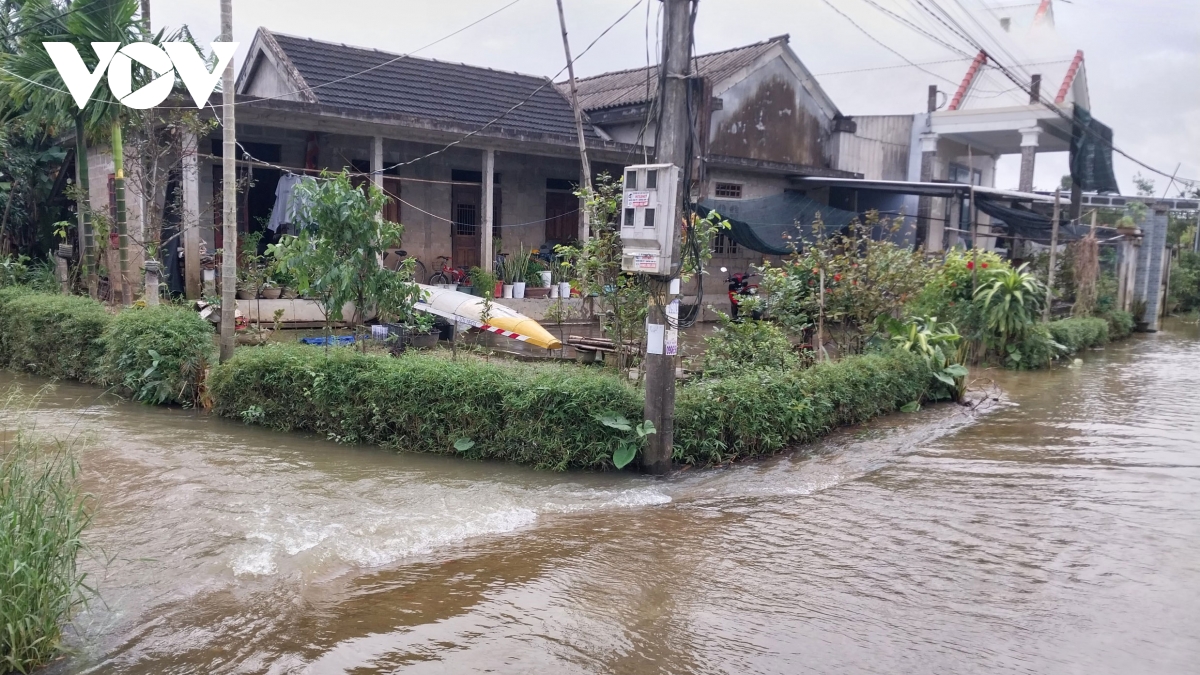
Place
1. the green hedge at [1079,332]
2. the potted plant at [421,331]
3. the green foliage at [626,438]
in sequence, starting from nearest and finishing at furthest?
the green foliage at [626,438] < the potted plant at [421,331] < the green hedge at [1079,332]

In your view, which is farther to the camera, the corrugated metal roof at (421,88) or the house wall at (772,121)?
the house wall at (772,121)

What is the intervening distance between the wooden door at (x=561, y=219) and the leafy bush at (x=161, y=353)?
9.39m

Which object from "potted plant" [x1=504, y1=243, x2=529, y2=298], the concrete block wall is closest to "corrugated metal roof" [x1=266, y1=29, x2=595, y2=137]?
"potted plant" [x1=504, y1=243, x2=529, y2=298]

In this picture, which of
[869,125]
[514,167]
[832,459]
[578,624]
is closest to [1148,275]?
[869,125]

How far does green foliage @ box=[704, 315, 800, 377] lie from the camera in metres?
9.45

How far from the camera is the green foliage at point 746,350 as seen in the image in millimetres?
9445

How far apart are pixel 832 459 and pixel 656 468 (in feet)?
6.62

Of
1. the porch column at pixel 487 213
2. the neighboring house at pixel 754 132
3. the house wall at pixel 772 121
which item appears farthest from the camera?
the house wall at pixel 772 121

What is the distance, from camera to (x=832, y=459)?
879cm

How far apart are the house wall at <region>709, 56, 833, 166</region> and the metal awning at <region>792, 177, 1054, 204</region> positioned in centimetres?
102

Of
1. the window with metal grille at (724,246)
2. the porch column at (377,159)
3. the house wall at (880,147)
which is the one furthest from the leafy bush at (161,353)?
the house wall at (880,147)

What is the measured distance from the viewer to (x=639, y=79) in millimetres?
20781

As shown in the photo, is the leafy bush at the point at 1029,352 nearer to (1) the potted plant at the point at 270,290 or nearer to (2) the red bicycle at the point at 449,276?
(2) the red bicycle at the point at 449,276

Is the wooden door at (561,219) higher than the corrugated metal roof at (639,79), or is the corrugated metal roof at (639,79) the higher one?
the corrugated metal roof at (639,79)
